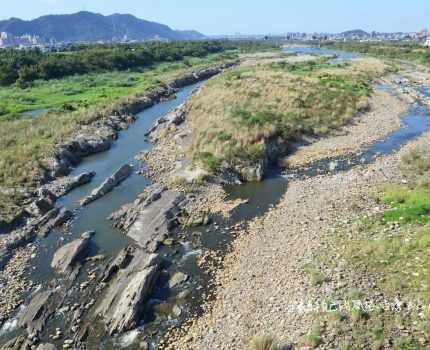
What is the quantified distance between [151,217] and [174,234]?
2784mm

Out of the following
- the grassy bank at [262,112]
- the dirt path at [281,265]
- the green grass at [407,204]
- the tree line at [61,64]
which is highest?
the tree line at [61,64]

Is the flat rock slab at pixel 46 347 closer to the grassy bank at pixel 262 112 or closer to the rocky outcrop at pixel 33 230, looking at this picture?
the rocky outcrop at pixel 33 230

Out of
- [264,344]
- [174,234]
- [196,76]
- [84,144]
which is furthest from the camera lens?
[196,76]

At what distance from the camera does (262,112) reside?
170 feet

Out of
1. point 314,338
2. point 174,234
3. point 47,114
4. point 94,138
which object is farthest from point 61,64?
point 314,338

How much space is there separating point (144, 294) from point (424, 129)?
47.3 meters

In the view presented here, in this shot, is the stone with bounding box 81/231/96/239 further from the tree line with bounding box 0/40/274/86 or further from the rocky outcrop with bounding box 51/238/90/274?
the tree line with bounding box 0/40/274/86

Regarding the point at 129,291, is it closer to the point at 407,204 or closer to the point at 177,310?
the point at 177,310

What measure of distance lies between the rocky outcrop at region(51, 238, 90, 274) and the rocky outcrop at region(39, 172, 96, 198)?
1023cm

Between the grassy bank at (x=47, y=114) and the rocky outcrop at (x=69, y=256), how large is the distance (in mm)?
8143

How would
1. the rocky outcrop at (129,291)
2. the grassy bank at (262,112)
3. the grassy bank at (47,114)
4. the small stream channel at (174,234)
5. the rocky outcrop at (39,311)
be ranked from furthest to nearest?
the grassy bank at (262,112), the grassy bank at (47,114), the small stream channel at (174,234), the rocky outcrop at (39,311), the rocky outcrop at (129,291)

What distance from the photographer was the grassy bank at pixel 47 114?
38656 mm

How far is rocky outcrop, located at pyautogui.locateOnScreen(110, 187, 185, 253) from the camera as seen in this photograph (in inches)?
1117

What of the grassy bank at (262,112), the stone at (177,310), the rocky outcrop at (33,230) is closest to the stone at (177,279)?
the stone at (177,310)
